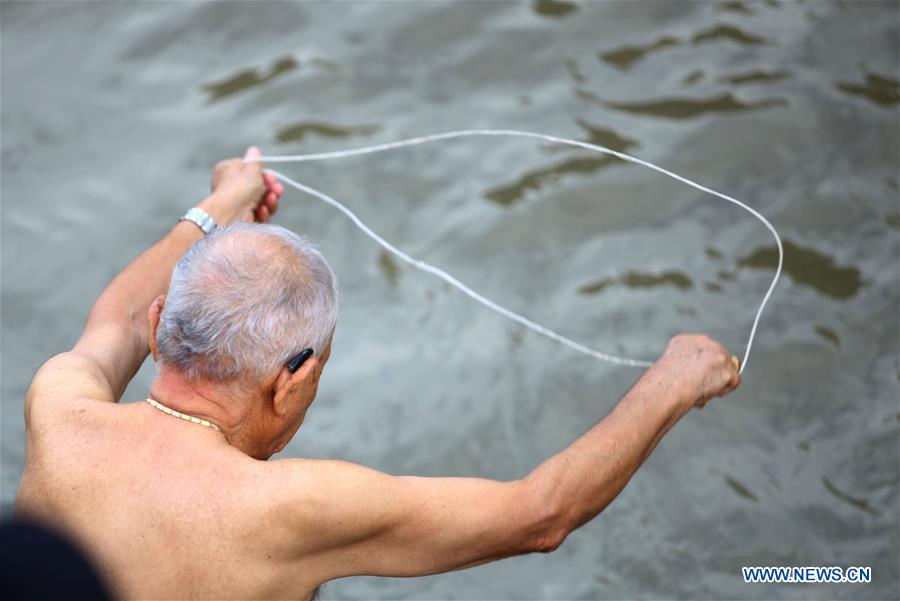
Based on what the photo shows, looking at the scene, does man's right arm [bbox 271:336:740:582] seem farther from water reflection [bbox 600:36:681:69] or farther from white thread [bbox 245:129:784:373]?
water reflection [bbox 600:36:681:69]

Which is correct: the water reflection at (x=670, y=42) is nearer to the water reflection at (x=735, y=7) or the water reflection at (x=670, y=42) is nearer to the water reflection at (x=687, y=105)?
the water reflection at (x=735, y=7)

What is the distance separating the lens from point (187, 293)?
2352 mm

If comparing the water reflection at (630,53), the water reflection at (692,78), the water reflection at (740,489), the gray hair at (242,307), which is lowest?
the water reflection at (740,489)

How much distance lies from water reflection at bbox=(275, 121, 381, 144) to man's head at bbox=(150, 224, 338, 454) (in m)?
2.91

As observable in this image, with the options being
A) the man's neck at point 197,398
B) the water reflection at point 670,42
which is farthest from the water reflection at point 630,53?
the man's neck at point 197,398

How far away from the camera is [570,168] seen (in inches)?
207

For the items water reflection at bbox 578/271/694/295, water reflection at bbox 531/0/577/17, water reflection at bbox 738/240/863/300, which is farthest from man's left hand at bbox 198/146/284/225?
water reflection at bbox 531/0/577/17

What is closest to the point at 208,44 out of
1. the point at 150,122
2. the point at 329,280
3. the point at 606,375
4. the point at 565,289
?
the point at 150,122

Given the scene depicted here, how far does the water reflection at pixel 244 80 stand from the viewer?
5477 millimetres

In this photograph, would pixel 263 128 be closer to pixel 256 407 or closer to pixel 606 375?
pixel 606 375

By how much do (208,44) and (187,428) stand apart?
3625mm

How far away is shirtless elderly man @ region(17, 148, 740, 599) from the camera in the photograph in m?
2.32

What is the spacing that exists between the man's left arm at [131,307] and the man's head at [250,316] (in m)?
0.31

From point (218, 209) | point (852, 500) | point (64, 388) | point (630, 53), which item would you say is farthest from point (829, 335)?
point (64, 388)
